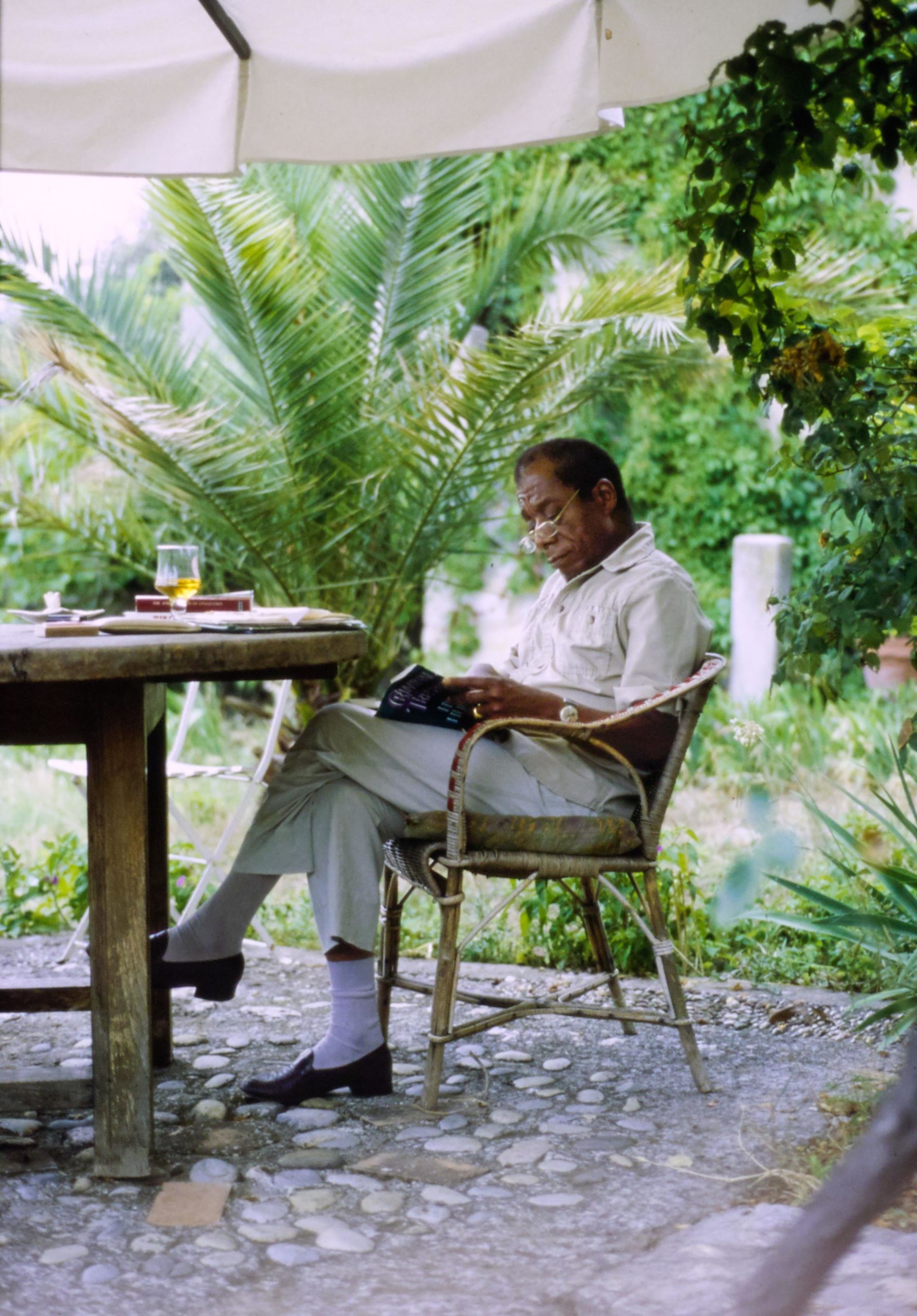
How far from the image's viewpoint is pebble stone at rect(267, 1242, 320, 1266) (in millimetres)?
2314

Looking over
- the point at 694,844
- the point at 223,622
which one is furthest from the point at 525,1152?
the point at 694,844

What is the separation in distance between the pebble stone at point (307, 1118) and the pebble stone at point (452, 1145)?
26 cm

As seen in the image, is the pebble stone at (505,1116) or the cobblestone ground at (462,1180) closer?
the cobblestone ground at (462,1180)

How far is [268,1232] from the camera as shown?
244cm

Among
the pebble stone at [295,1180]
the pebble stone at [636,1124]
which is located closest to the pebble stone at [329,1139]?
the pebble stone at [295,1180]

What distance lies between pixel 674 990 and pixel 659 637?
833 millimetres

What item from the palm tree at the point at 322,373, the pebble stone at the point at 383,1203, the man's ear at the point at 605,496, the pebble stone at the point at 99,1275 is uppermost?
the palm tree at the point at 322,373

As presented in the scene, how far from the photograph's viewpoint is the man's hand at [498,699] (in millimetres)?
3188

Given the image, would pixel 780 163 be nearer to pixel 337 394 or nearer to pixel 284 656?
pixel 284 656

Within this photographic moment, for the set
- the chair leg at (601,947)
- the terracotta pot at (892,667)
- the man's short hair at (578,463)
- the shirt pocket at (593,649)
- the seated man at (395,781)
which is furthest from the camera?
the terracotta pot at (892,667)

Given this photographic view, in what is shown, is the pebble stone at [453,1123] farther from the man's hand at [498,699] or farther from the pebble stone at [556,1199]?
the man's hand at [498,699]

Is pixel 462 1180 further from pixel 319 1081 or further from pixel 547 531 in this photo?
pixel 547 531

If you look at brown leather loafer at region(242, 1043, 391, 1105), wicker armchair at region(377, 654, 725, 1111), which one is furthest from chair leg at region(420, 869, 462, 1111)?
brown leather loafer at region(242, 1043, 391, 1105)

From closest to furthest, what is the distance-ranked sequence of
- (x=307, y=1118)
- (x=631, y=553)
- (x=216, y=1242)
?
(x=216, y=1242) → (x=307, y=1118) → (x=631, y=553)
